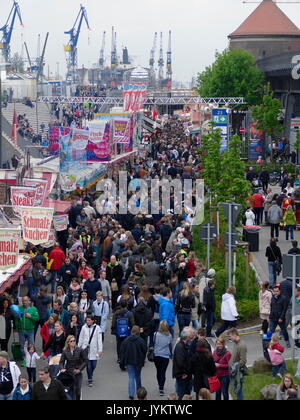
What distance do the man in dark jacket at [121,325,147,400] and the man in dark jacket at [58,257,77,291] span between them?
20.3 ft

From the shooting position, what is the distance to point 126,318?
53.9 feet

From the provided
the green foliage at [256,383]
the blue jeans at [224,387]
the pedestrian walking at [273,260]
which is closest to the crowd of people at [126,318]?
the blue jeans at [224,387]

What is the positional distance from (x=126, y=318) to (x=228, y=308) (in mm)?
2242

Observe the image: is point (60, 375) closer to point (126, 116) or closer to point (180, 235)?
point (180, 235)

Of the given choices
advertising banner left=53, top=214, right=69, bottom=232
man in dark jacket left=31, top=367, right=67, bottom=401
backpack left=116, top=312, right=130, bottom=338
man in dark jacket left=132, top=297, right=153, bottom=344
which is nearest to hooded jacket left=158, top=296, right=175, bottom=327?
man in dark jacket left=132, top=297, right=153, bottom=344

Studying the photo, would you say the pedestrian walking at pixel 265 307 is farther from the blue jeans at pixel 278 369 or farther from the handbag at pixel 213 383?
the handbag at pixel 213 383

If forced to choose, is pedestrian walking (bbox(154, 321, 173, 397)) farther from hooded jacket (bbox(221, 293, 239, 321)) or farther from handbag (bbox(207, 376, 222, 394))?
hooded jacket (bbox(221, 293, 239, 321))

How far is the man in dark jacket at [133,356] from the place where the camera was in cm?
1473

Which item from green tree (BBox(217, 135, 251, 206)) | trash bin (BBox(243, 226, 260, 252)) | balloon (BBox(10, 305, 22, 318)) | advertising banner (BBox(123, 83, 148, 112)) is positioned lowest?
trash bin (BBox(243, 226, 260, 252))

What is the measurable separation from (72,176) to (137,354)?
57.4 ft

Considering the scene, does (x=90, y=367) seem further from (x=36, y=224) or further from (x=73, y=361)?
(x=36, y=224)

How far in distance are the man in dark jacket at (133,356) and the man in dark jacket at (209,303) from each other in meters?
3.56

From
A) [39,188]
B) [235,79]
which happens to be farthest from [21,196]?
[235,79]

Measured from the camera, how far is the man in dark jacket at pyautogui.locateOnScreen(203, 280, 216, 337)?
717 inches
